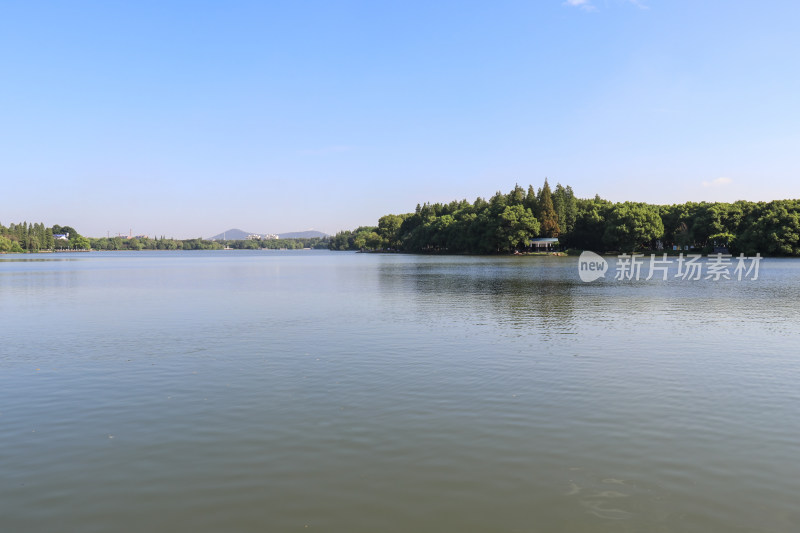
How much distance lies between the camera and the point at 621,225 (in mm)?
130375

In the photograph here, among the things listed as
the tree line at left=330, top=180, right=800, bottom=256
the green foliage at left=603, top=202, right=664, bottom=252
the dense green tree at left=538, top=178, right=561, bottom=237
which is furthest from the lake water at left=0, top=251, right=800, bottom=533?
the dense green tree at left=538, top=178, right=561, bottom=237

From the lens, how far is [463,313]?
28.4m

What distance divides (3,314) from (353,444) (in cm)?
2887

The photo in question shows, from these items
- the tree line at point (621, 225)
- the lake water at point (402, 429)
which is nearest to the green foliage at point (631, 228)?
the tree line at point (621, 225)

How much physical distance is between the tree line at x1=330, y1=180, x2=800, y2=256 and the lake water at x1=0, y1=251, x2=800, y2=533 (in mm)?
111714

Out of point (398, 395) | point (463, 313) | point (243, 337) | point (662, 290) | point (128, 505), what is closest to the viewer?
point (128, 505)

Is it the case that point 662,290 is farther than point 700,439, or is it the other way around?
point 662,290

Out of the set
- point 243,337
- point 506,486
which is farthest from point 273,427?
point 243,337

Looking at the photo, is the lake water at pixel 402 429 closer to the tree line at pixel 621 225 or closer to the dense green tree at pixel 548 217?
the tree line at pixel 621 225

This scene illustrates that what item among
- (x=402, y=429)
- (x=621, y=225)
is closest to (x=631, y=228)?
(x=621, y=225)

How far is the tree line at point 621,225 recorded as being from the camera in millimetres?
115938

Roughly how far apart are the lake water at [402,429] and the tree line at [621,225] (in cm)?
11171

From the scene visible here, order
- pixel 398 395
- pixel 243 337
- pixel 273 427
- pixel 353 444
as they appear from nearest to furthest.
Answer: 1. pixel 353 444
2. pixel 273 427
3. pixel 398 395
4. pixel 243 337

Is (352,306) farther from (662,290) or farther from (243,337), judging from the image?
(662,290)
